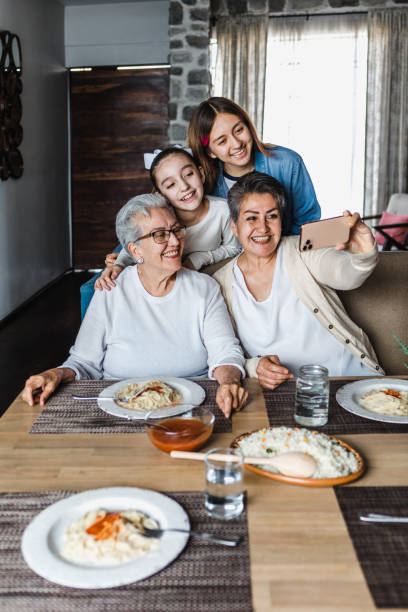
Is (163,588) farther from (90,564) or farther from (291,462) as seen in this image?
(291,462)

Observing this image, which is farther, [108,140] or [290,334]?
[108,140]

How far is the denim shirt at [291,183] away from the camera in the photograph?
2504mm

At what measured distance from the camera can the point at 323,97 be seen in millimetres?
6250

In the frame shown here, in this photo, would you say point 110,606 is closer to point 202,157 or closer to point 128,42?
point 202,157

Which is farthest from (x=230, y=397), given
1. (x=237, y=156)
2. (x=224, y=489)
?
(x=237, y=156)

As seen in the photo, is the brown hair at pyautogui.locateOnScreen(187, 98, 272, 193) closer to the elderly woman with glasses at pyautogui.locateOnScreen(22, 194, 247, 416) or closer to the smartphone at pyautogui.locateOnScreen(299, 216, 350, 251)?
the elderly woman with glasses at pyautogui.locateOnScreen(22, 194, 247, 416)

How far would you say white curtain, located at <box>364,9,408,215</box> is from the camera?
19.5 feet

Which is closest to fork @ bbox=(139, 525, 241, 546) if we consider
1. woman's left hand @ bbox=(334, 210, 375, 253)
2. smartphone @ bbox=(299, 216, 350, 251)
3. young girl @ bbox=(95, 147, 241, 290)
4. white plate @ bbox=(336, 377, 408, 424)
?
white plate @ bbox=(336, 377, 408, 424)

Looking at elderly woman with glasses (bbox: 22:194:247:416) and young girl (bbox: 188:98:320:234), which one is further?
young girl (bbox: 188:98:320:234)

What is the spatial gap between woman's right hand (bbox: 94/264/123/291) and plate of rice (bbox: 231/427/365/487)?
0.89m

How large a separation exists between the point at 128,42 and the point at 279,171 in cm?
471

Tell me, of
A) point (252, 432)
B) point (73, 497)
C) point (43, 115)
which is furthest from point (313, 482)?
point (43, 115)

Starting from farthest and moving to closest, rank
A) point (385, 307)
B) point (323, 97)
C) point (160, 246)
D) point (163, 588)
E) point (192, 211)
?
point (323, 97) → point (192, 211) → point (385, 307) → point (160, 246) → point (163, 588)

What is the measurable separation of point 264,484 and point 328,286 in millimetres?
1076
